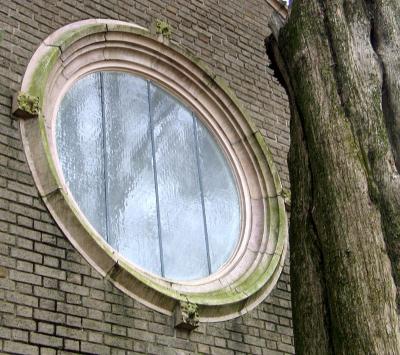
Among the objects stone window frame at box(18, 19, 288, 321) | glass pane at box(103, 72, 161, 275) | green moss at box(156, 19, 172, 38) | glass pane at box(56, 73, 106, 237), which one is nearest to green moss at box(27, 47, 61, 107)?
stone window frame at box(18, 19, 288, 321)

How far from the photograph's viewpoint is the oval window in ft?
22.9

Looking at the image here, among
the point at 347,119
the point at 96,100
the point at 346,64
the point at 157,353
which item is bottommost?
the point at 157,353

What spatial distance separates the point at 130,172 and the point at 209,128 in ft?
4.36

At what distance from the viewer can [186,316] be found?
656 centimetres

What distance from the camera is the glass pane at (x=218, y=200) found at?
7.73 m

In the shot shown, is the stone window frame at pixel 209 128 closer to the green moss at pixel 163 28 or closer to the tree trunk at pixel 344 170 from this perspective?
the green moss at pixel 163 28

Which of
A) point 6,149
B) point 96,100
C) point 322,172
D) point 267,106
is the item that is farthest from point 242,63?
point 322,172

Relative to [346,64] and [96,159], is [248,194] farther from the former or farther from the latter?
[346,64]

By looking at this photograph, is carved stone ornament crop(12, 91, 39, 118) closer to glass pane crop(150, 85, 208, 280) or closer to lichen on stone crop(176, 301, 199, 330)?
glass pane crop(150, 85, 208, 280)

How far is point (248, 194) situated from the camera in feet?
26.9

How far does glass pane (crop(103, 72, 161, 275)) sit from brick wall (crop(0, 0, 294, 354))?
64 centimetres

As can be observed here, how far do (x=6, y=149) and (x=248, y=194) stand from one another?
9.11 ft

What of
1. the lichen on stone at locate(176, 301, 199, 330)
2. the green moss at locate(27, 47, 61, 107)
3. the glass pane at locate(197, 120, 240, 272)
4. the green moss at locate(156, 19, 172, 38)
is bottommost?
the lichen on stone at locate(176, 301, 199, 330)

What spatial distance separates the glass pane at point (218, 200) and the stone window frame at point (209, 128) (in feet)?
0.26
